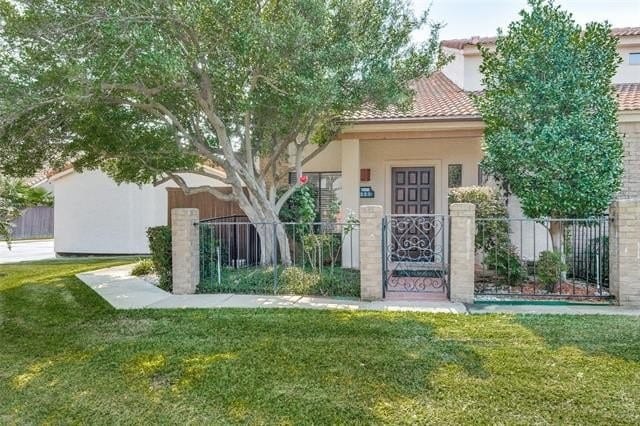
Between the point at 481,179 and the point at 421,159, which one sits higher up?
the point at 421,159

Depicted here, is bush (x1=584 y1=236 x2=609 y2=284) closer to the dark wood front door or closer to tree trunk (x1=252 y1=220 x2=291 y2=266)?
the dark wood front door

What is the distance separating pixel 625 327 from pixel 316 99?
570cm

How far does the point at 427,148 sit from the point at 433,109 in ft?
3.82

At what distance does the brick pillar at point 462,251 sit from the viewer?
7.51m

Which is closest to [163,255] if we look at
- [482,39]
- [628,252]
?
[628,252]

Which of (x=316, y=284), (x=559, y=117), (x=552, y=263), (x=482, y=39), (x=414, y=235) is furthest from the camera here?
(x=482, y=39)

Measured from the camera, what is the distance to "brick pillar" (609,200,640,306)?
7.11 metres

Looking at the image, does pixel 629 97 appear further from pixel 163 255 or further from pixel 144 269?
pixel 144 269

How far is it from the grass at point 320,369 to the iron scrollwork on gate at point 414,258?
87.4 inches

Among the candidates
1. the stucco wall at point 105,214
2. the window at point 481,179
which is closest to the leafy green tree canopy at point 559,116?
the window at point 481,179

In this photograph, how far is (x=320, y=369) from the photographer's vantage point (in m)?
4.63

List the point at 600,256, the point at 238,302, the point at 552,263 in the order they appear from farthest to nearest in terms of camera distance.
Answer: the point at 552,263 < the point at 600,256 < the point at 238,302

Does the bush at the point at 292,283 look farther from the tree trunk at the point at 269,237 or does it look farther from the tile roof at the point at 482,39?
the tile roof at the point at 482,39

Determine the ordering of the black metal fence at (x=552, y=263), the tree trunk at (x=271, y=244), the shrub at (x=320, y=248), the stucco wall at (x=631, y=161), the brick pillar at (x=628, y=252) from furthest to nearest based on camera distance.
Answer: the stucco wall at (x=631, y=161)
the tree trunk at (x=271, y=244)
the shrub at (x=320, y=248)
the black metal fence at (x=552, y=263)
the brick pillar at (x=628, y=252)
